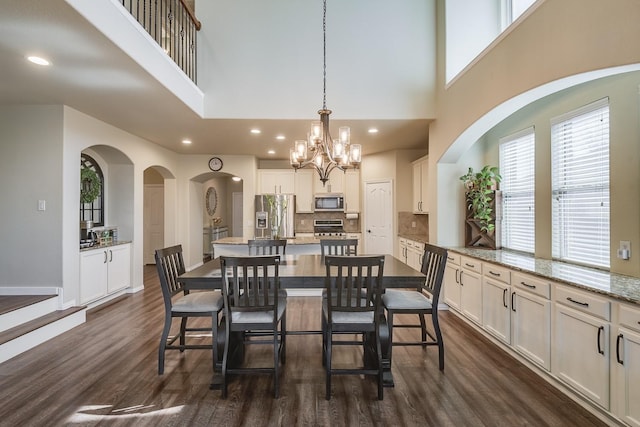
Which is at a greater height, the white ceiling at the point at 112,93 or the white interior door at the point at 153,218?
the white ceiling at the point at 112,93

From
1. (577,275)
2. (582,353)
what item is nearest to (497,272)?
(577,275)

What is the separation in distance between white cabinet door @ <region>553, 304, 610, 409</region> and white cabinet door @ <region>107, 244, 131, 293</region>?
548 cm

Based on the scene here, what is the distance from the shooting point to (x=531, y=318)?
270cm

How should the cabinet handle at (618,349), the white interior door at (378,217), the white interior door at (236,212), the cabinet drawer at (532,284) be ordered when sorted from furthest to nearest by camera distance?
1. the white interior door at (236,212)
2. the white interior door at (378,217)
3. the cabinet drawer at (532,284)
4. the cabinet handle at (618,349)

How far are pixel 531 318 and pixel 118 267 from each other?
17.9ft

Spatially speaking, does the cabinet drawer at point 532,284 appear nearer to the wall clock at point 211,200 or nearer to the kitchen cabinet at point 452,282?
the kitchen cabinet at point 452,282

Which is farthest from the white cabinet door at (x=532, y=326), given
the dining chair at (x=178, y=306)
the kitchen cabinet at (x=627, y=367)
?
the dining chair at (x=178, y=306)

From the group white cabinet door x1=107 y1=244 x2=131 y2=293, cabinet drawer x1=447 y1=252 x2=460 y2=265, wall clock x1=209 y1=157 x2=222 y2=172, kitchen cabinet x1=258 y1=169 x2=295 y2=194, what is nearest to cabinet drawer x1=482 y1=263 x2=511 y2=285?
cabinet drawer x1=447 y1=252 x2=460 y2=265

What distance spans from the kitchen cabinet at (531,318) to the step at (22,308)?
4903mm

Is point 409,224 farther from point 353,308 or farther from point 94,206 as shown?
point 94,206

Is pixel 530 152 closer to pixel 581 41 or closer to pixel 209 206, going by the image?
pixel 581 41

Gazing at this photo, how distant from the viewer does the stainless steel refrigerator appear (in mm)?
7020

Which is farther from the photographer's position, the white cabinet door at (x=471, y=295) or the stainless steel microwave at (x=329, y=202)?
the stainless steel microwave at (x=329, y=202)

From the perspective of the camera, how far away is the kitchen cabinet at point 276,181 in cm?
751
